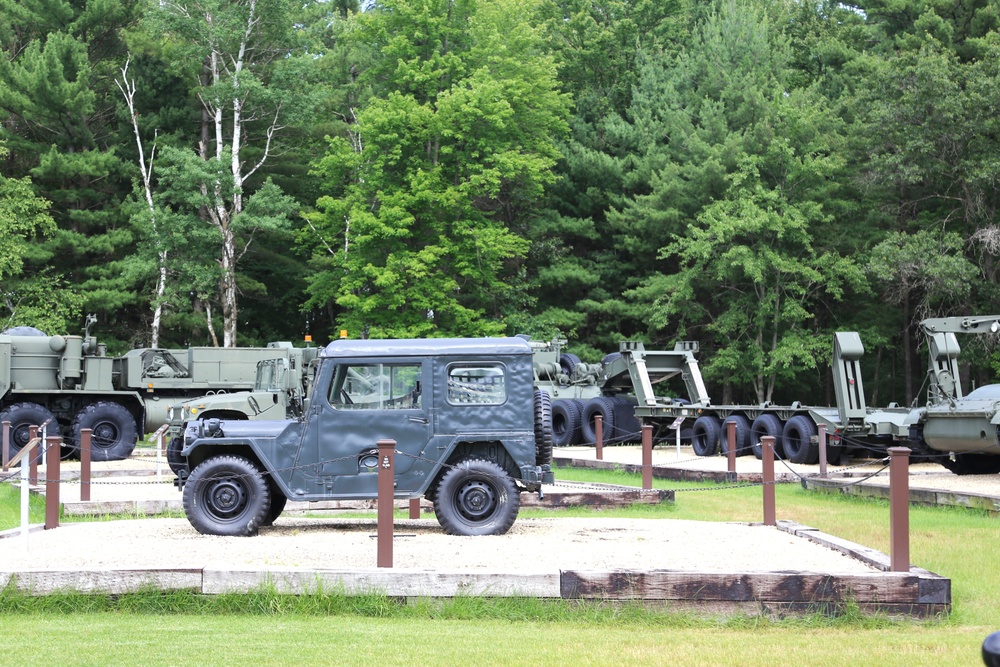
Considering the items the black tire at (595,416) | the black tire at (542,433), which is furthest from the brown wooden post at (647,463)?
the black tire at (595,416)

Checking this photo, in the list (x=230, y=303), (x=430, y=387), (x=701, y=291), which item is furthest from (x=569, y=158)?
(x=430, y=387)

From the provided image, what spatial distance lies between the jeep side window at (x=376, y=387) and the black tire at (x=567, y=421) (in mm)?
17682

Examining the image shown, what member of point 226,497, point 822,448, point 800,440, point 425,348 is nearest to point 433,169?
point 800,440

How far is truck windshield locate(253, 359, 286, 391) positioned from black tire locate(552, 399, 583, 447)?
28.9ft

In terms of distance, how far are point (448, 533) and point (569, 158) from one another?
3145 cm

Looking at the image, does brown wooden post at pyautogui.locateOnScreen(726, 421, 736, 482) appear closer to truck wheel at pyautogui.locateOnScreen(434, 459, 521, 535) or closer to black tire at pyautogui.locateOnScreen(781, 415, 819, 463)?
black tire at pyautogui.locateOnScreen(781, 415, 819, 463)

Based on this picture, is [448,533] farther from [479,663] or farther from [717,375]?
Result: [717,375]

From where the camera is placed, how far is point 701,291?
40.2 meters

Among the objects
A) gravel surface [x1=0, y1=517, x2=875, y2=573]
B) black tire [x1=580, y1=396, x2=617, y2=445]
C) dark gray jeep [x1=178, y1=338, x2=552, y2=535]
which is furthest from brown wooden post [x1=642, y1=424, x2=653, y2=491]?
black tire [x1=580, y1=396, x2=617, y2=445]

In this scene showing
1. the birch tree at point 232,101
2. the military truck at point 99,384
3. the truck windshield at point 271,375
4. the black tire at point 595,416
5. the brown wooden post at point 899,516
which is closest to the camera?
the brown wooden post at point 899,516

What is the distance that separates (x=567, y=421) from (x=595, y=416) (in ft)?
2.33

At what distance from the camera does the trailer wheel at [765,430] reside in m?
24.0

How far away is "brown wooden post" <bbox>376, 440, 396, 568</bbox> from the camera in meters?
9.16

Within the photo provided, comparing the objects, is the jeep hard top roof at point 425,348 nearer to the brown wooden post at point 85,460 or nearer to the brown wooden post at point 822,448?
the brown wooden post at point 85,460
